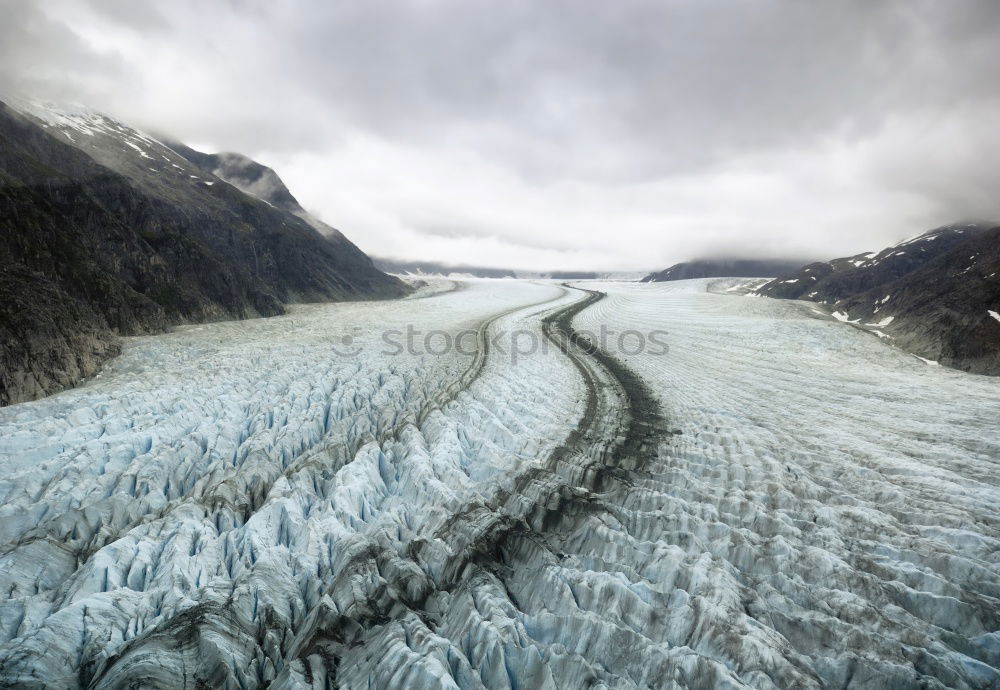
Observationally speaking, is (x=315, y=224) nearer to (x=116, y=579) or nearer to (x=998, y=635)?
(x=116, y=579)

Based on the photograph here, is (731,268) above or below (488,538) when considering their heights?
above

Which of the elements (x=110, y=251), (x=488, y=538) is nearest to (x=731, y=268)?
(x=110, y=251)

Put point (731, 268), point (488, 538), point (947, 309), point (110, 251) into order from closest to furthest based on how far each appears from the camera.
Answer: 1. point (488, 538)
2. point (110, 251)
3. point (947, 309)
4. point (731, 268)

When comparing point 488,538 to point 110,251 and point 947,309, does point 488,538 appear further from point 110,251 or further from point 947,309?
point 947,309

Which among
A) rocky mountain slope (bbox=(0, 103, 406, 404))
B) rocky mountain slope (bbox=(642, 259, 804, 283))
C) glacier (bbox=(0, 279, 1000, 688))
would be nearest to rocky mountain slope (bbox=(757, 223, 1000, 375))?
glacier (bbox=(0, 279, 1000, 688))

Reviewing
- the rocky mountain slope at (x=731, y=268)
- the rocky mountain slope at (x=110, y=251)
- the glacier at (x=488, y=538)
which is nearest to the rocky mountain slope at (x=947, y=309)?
the glacier at (x=488, y=538)

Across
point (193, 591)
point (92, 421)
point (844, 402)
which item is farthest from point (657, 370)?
point (92, 421)

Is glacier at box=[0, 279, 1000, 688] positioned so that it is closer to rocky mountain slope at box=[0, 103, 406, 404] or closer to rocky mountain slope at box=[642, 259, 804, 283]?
rocky mountain slope at box=[0, 103, 406, 404]
